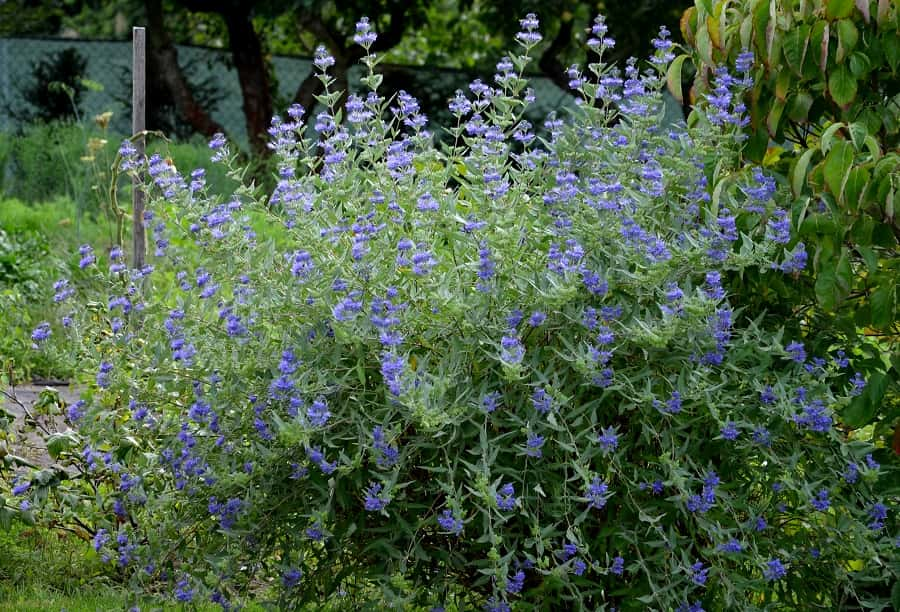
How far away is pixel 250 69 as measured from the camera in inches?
540

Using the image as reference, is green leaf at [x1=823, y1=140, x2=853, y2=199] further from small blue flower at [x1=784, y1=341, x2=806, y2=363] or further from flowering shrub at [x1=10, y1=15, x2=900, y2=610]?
small blue flower at [x1=784, y1=341, x2=806, y2=363]

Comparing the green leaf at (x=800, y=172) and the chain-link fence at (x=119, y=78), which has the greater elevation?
the green leaf at (x=800, y=172)

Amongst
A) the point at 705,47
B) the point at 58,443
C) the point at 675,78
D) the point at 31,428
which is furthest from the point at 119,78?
the point at 705,47

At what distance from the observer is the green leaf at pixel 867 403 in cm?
301

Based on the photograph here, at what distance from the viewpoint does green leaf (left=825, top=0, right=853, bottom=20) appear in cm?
297

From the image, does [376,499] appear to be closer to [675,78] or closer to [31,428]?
[675,78]

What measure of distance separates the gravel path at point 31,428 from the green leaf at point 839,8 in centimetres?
273

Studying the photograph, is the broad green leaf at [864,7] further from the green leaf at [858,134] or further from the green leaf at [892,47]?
the green leaf at [858,134]

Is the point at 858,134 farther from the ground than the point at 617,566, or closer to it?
farther from the ground

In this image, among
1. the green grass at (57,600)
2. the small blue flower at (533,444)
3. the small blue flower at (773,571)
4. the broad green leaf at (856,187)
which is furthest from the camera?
the green grass at (57,600)

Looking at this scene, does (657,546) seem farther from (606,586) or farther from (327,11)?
(327,11)

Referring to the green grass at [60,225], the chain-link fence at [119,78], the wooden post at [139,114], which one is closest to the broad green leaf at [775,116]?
the wooden post at [139,114]

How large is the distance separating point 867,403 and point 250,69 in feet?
37.9

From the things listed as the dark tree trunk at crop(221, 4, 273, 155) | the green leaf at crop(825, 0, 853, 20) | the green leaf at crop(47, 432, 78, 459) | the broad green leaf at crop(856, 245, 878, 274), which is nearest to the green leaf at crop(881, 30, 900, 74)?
the green leaf at crop(825, 0, 853, 20)
